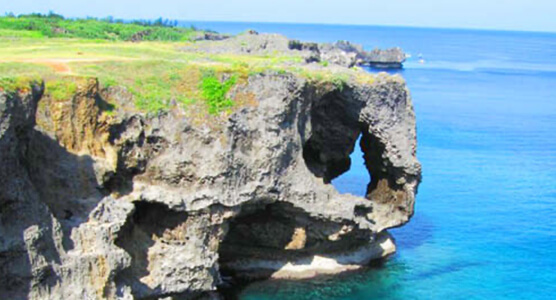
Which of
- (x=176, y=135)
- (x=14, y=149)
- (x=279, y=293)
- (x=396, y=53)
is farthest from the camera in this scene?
(x=396, y=53)

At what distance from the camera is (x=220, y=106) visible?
2967cm

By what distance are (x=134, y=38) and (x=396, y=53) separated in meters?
92.4

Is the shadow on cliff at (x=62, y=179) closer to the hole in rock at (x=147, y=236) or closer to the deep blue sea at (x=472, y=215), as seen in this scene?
the hole in rock at (x=147, y=236)

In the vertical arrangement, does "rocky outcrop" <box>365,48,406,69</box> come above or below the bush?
above

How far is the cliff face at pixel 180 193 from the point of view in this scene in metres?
23.6

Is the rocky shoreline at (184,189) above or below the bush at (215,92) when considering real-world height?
below

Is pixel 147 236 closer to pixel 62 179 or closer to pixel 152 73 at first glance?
pixel 62 179

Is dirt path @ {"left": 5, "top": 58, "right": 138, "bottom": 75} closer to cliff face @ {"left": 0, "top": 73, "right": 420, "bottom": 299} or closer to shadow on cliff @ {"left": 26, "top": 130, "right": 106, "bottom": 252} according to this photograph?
cliff face @ {"left": 0, "top": 73, "right": 420, "bottom": 299}

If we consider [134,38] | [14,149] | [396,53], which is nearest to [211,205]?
[14,149]

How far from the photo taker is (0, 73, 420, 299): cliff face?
23.6 m

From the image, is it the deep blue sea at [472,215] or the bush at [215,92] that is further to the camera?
the deep blue sea at [472,215]

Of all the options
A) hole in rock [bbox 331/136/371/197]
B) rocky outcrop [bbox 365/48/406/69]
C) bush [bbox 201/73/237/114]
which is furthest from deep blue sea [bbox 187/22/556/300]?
rocky outcrop [bbox 365/48/406/69]

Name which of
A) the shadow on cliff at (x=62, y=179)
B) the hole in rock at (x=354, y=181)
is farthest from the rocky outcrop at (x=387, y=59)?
Result: the shadow on cliff at (x=62, y=179)

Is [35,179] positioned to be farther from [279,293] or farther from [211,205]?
[279,293]
